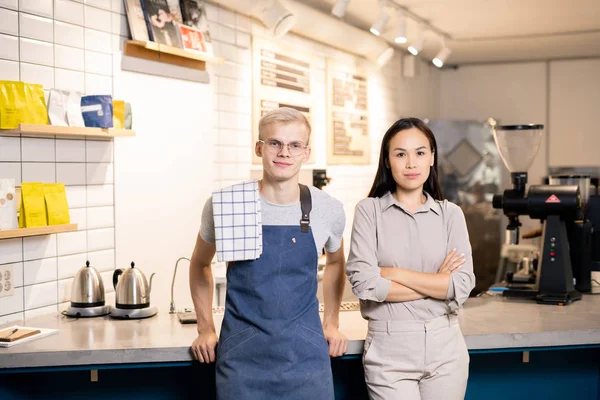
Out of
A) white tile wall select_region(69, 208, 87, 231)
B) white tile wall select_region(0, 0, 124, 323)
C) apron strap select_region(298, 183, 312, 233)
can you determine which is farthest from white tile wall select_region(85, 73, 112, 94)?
apron strap select_region(298, 183, 312, 233)

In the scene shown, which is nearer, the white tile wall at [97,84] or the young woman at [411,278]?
the young woman at [411,278]

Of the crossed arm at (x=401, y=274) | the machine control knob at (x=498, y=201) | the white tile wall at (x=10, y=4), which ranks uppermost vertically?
the white tile wall at (x=10, y=4)

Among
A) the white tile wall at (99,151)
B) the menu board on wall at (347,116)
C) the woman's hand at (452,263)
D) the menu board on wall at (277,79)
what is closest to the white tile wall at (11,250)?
the white tile wall at (99,151)

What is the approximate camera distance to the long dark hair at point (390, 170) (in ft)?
7.44

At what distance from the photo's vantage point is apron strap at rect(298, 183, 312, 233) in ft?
6.88

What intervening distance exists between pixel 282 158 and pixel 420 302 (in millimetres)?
630

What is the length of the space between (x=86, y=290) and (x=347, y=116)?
3.61m

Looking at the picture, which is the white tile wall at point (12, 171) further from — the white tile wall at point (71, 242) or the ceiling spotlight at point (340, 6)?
the ceiling spotlight at point (340, 6)

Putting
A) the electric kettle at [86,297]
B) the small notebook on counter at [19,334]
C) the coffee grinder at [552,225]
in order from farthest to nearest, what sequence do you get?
the coffee grinder at [552,225], the electric kettle at [86,297], the small notebook on counter at [19,334]

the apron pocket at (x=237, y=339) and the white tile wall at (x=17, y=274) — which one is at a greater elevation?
the white tile wall at (x=17, y=274)

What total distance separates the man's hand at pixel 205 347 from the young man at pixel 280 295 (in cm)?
15

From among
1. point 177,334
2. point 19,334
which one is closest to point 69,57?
point 19,334

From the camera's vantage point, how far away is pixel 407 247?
2.24m

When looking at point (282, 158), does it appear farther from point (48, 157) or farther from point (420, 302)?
point (48, 157)
